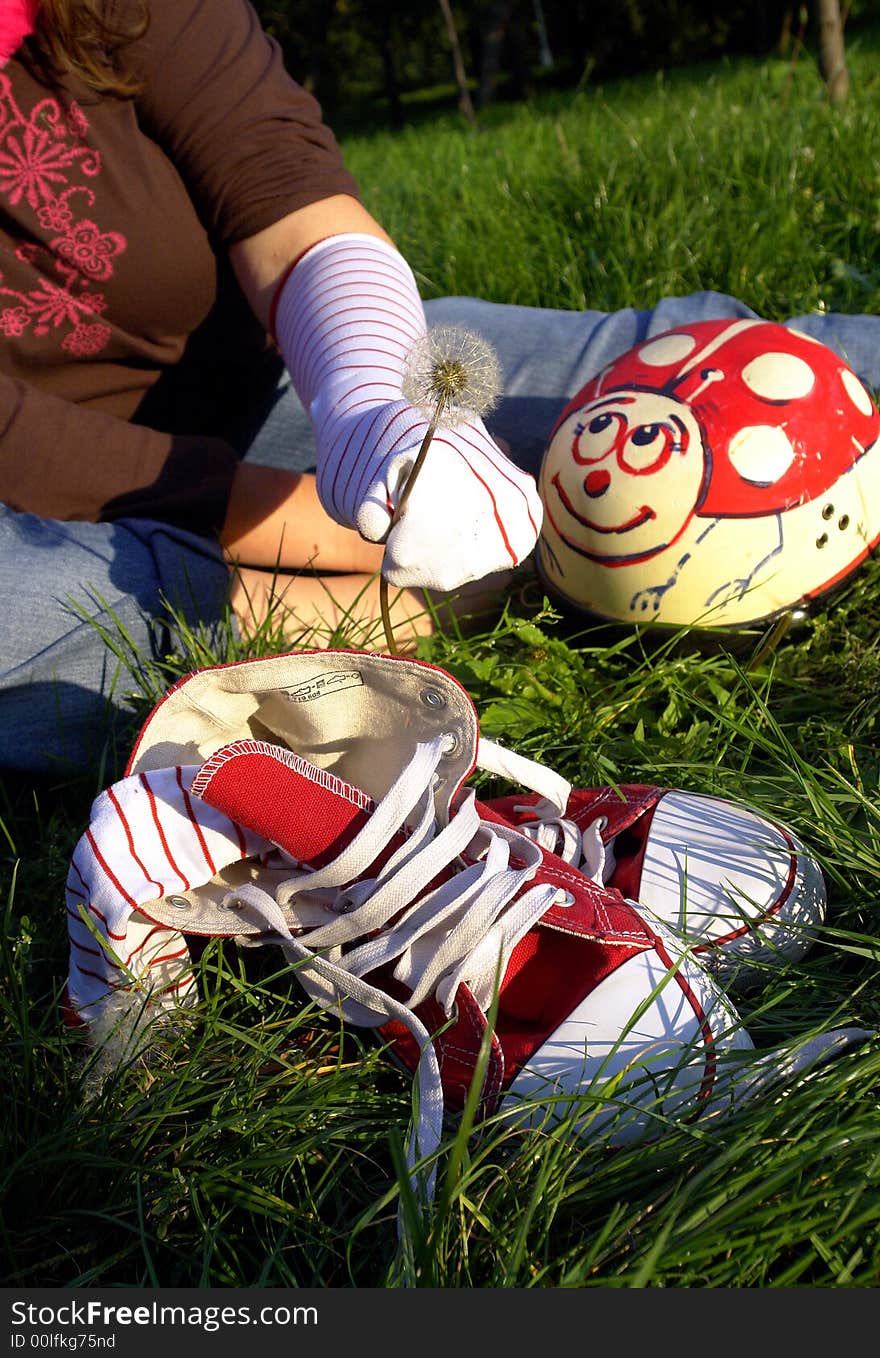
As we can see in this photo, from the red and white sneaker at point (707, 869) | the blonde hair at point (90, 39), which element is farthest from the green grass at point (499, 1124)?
the blonde hair at point (90, 39)

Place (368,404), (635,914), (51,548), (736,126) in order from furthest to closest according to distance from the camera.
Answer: (736,126), (51,548), (368,404), (635,914)

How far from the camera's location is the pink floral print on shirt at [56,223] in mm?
1882

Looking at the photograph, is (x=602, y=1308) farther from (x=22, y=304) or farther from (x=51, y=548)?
(x=22, y=304)

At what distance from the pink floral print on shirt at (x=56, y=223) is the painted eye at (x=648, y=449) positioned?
96 centimetres

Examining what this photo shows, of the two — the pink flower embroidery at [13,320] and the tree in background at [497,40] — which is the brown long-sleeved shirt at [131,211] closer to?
the pink flower embroidery at [13,320]

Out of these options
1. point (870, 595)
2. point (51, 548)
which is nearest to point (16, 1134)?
point (51, 548)

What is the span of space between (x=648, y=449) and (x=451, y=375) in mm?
717

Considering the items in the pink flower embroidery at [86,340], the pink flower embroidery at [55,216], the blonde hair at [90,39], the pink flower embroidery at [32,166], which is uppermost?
the blonde hair at [90,39]

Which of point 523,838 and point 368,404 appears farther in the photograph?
point 368,404

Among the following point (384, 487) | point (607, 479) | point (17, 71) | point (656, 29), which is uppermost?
point (17, 71)

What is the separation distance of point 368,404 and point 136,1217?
102 cm

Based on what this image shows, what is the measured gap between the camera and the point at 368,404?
5.07 feet

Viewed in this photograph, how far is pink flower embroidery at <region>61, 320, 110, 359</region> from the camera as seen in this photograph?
205 cm

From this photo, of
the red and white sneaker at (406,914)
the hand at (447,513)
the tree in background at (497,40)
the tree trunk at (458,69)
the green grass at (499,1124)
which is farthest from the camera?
the tree in background at (497,40)
